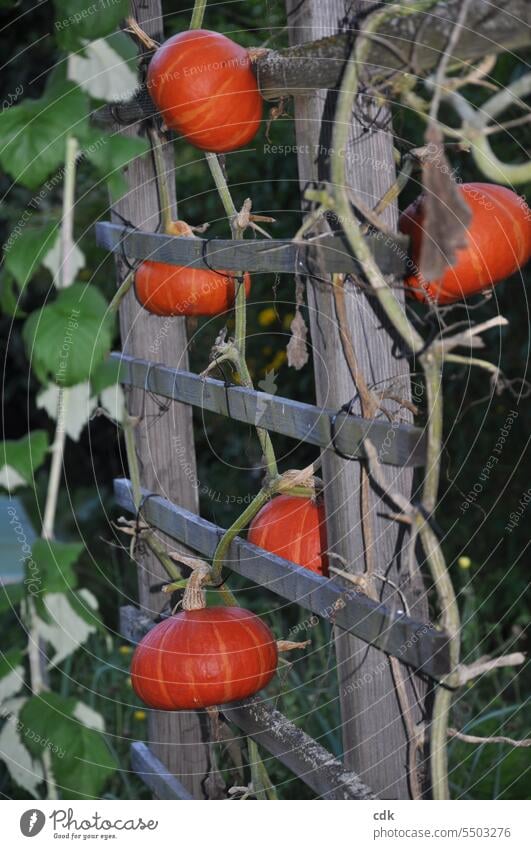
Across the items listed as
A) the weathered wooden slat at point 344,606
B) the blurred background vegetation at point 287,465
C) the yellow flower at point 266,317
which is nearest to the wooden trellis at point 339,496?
the weathered wooden slat at point 344,606

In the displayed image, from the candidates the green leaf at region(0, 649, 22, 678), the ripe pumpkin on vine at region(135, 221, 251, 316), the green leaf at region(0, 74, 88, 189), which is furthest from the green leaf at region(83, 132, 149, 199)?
the green leaf at region(0, 649, 22, 678)

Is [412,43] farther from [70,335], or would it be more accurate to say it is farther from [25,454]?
[25,454]

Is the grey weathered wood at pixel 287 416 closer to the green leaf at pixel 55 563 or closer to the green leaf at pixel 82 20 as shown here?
the green leaf at pixel 55 563

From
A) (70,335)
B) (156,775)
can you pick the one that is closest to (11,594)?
(70,335)

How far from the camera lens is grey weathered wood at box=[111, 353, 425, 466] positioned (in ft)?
3.43

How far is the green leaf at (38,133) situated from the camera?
1.05m

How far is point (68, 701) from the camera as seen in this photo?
1094 mm

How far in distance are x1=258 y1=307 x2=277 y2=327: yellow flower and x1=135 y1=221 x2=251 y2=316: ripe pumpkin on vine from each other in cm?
109

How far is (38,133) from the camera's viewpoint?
41.7 inches

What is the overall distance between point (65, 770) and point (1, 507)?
46 cm

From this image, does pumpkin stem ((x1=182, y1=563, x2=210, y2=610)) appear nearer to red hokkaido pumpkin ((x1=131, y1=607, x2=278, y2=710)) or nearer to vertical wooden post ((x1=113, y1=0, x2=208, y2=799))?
red hokkaido pumpkin ((x1=131, y1=607, x2=278, y2=710))

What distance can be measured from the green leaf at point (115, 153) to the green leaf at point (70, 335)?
105 millimetres
